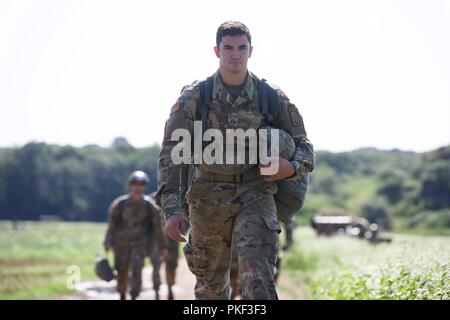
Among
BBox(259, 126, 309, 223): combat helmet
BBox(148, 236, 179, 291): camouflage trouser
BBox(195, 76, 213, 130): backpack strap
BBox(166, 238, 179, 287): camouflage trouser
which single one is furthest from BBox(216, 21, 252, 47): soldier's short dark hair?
BBox(166, 238, 179, 287): camouflage trouser

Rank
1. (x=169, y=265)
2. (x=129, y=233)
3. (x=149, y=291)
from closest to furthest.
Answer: (x=129, y=233), (x=169, y=265), (x=149, y=291)

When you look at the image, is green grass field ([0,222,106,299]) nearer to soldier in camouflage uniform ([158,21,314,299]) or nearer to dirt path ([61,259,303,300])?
dirt path ([61,259,303,300])

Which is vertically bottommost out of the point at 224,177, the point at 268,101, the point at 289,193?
the point at 289,193

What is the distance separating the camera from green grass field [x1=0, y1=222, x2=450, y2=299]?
882 centimetres

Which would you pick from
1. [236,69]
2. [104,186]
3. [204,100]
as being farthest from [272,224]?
[104,186]

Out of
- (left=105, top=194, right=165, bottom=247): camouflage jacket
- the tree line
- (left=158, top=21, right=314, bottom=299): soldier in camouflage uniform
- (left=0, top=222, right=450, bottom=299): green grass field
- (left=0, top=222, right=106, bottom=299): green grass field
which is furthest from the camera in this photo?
the tree line

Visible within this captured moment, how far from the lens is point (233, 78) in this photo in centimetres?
634

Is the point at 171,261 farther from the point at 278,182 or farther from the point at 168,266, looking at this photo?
the point at 278,182

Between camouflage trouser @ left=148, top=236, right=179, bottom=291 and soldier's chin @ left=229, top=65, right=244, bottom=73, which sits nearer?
soldier's chin @ left=229, top=65, right=244, bottom=73

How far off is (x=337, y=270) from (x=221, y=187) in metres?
11.1

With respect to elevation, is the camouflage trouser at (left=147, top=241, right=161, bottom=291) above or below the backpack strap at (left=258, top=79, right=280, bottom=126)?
below

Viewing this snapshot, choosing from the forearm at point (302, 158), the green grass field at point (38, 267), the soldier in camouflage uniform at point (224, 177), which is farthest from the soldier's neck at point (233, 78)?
the green grass field at point (38, 267)

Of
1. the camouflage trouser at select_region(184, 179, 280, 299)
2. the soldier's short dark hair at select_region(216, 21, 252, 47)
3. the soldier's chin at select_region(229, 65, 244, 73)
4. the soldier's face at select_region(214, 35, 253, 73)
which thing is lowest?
the camouflage trouser at select_region(184, 179, 280, 299)
